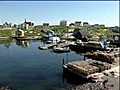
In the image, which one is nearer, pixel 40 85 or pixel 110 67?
pixel 40 85

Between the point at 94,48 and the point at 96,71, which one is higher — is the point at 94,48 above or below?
below

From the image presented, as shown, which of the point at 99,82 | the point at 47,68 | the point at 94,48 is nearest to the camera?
the point at 99,82

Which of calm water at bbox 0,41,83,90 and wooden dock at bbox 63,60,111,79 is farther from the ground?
wooden dock at bbox 63,60,111,79

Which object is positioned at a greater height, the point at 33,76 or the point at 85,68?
the point at 85,68

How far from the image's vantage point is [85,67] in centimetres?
4762

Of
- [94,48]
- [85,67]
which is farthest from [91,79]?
[94,48]

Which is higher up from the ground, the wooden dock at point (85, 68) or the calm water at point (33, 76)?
the wooden dock at point (85, 68)

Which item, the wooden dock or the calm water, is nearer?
the calm water

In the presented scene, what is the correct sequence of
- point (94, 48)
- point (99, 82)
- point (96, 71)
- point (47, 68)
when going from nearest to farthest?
point (99, 82) < point (96, 71) < point (47, 68) < point (94, 48)

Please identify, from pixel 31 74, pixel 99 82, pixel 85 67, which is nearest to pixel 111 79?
pixel 99 82

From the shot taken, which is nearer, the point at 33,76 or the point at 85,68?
the point at 85,68

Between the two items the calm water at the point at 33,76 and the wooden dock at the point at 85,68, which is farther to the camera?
the wooden dock at the point at 85,68

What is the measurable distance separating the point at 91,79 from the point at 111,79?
3.69 metres

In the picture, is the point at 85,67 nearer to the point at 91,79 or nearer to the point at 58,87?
the point at 91,79
